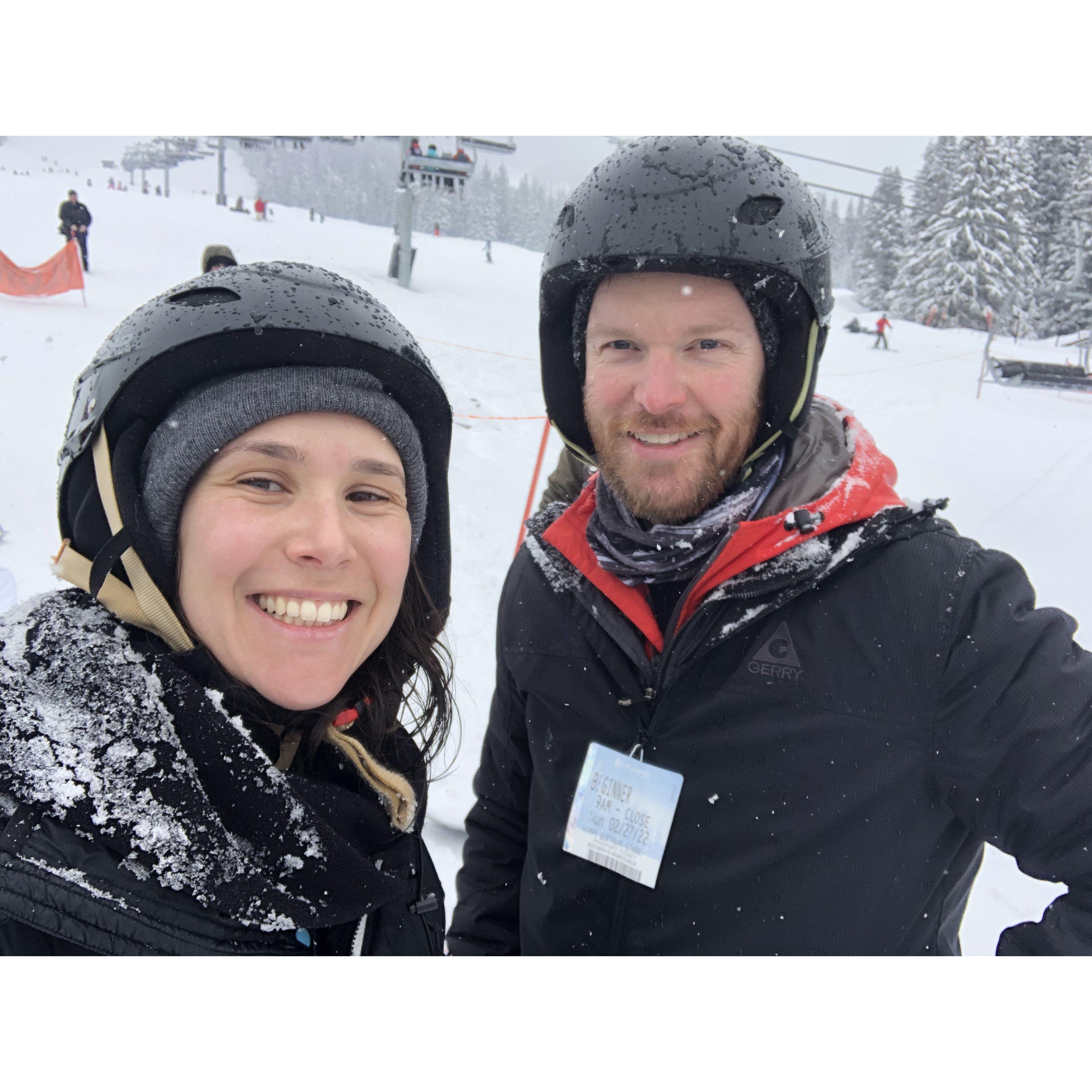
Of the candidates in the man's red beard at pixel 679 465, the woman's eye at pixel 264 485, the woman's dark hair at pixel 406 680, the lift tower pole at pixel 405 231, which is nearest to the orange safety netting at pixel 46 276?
the lift tower pole at pixel 405 231

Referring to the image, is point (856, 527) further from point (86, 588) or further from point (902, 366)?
point (902, 366)

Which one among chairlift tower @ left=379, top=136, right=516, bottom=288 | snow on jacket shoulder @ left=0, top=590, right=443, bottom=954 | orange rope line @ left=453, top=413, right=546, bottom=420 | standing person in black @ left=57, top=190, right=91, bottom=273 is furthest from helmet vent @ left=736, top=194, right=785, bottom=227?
chairlift tower @ left=379, top=136, right=516, bottom=288

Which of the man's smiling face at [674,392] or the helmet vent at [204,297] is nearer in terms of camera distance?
the helmet vent at [204,297]

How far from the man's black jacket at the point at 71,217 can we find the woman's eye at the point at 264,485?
43.0 feet

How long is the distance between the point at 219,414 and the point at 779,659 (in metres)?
1.28

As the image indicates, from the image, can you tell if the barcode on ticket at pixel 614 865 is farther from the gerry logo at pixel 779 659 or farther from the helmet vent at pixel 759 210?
the helmet vent at pixel 759 210

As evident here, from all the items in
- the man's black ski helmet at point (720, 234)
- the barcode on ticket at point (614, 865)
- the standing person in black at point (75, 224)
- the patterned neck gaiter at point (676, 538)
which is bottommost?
the barcode on ticket at point (614, 865)

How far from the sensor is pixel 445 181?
51.9ft

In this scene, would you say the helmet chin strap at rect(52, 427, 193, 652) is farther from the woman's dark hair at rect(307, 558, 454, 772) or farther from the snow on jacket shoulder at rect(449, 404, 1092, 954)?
the snow on jacket shoulder at rect(449, 404, 1092, 954)

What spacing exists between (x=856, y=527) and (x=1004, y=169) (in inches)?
213

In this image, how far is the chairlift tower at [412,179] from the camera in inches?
564

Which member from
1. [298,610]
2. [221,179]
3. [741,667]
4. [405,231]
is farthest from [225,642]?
[221,179]

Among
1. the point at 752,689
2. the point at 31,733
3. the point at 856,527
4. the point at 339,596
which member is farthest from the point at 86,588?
the point at 856,527

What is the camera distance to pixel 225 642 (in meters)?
1.29
